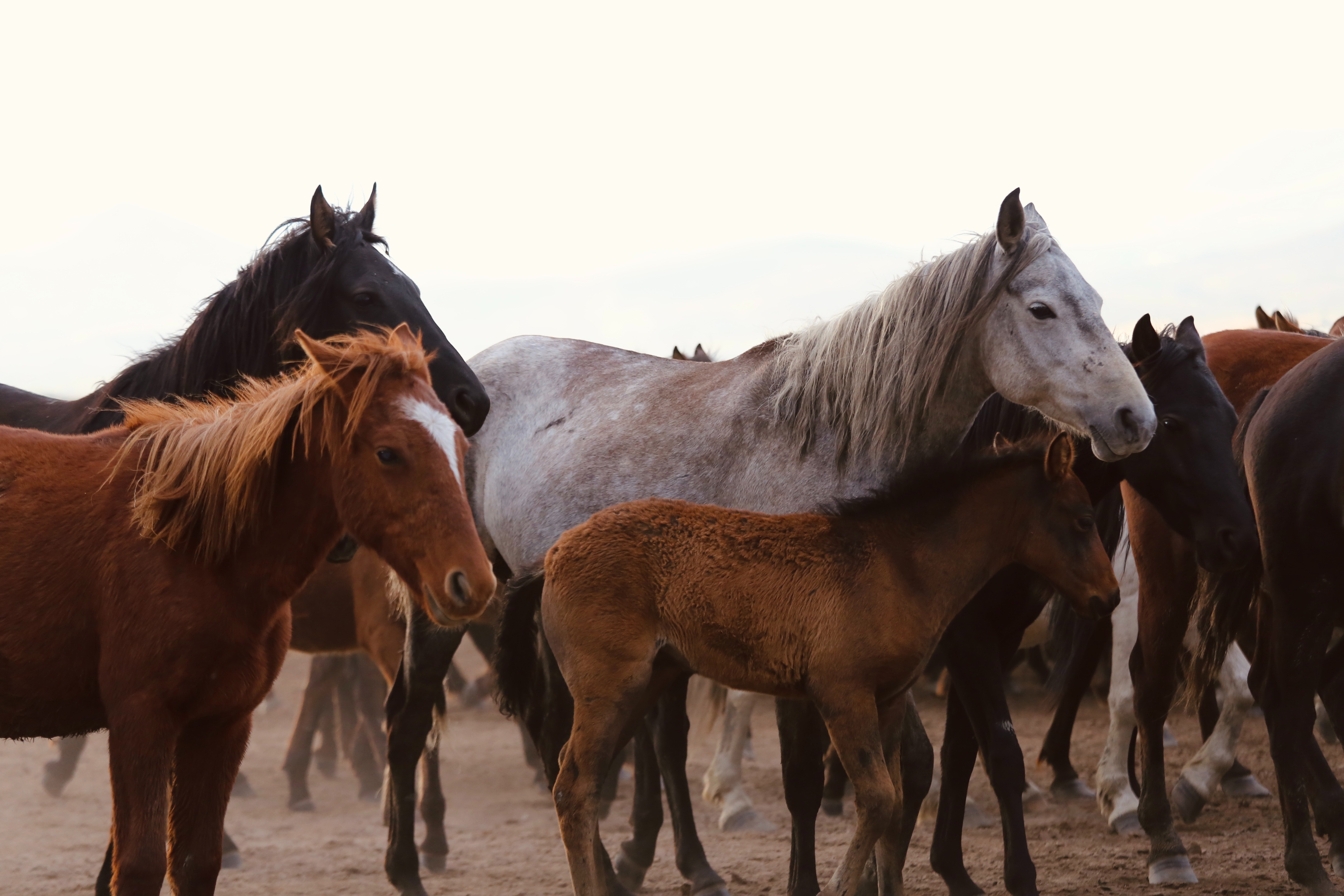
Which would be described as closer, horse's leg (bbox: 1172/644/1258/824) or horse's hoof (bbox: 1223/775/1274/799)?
horse's leg (bbox: 1172/644/1258/824)

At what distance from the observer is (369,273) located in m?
5.31

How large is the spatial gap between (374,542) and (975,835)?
4.86 m

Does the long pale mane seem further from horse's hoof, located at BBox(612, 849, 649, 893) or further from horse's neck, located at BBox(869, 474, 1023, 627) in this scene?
horse's hoof, located at BBox(612, 849, 649, 893)

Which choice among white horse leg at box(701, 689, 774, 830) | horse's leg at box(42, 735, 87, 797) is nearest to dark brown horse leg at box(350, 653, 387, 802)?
horse's leg at box(42, 735, 87, 797)

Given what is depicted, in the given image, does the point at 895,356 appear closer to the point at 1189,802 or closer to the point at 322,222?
the point at 322,222

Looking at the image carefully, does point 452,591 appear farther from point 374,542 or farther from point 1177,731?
point 1177,731

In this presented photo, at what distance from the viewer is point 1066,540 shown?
4.64 meters

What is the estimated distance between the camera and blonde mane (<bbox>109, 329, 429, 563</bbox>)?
355 centimetres

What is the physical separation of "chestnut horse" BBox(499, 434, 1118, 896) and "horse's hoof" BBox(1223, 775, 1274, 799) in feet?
13.2

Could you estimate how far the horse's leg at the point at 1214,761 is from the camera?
674 cm

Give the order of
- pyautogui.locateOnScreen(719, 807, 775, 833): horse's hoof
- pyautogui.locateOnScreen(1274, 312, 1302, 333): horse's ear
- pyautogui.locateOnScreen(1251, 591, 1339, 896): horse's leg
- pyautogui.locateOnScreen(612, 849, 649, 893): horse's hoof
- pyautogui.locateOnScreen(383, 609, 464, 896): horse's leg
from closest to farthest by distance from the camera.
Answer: pyautogui.locateOnScreen(1251, 591, 1339, 896): horse's leg, pyautogui.locateOnScreen(383, 609, 464, 896): horse's leg, pyautogui.locateOnScreen(612, 849, 649, 893): horse's hoof, pyautogui.locateOnScreen(719, 807, 775, 833): horse's hoof, pyautogui.locateOnScreen(1274, 312, 1302, 333): horse's ear

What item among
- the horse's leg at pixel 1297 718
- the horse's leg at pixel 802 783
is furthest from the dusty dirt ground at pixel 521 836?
the horse's leg at pixel 802 783

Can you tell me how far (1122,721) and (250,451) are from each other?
5.55m

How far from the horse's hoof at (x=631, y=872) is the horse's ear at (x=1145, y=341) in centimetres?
336
